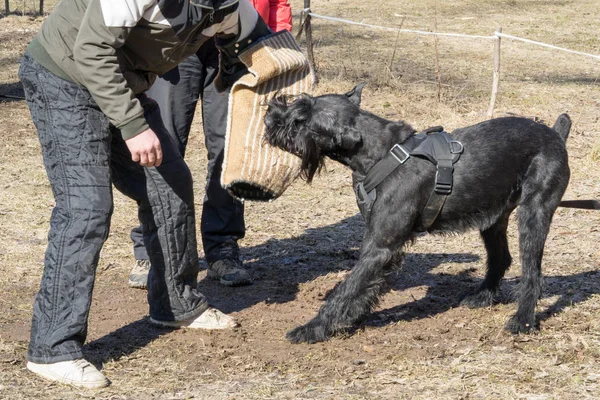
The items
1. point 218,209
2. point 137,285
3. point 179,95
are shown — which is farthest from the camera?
point 218,209

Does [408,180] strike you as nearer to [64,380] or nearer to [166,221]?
[166,221]

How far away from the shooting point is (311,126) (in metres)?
4.56

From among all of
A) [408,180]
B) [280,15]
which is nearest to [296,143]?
[408,180]

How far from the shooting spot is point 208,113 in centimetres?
567

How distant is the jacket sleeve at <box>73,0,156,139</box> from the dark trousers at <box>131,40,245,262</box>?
1.54 meters

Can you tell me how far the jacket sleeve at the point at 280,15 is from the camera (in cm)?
615

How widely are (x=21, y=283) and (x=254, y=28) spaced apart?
246 cm

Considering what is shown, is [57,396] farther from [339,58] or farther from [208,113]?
[339,58]

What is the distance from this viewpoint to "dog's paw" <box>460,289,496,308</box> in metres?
5.35

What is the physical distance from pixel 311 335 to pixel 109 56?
1.95 metres

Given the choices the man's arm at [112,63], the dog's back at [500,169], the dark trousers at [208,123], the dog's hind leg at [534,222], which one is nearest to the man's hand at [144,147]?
the man's arm at [112,63]

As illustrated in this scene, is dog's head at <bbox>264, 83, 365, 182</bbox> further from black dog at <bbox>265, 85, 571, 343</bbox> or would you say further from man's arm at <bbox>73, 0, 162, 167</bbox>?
man's arm at <bbox>73, 0, 162, 167</bbox>

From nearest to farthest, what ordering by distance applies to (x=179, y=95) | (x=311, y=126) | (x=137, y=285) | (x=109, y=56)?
1. (x=109, y=56)
2. (x=311, y=126)
3. (x=179, y=95)
4. (x=137, y=285)

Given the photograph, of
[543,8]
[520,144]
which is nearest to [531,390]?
[520,144]
